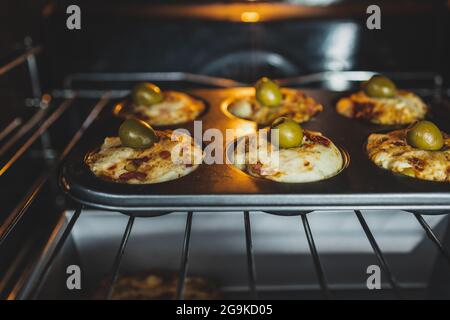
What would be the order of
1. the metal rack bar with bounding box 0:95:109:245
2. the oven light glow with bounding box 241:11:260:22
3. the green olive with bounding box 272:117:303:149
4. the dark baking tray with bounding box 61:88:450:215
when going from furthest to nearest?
the oven light glow with bounding box 241:11:260:22 → the green olive with bounding box 272:117:303:149 → the dark baking tray with bounding box 61:88:450:215 → the metal rack bar with bounding box 0:95:109:245

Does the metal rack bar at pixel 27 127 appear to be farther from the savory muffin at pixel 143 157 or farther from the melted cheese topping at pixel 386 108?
the melted cheese topping at pixel 386 108

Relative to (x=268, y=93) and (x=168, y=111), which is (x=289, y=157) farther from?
(x=168, y=111)

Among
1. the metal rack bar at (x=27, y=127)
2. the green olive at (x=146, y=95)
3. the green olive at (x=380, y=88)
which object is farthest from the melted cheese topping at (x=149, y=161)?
the green olive at (x=380, y=88)

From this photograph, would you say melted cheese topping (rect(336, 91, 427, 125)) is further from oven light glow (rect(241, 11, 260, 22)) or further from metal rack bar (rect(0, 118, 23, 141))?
metal rack bar (rect(0, 118, 23, 141))

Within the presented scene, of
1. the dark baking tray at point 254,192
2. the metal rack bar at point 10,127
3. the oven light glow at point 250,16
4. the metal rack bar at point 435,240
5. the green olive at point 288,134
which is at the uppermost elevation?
the oven light glow at point 250,16

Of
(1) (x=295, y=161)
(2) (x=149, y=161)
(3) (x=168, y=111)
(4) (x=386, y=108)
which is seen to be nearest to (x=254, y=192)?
(1) (x=295, y=161)

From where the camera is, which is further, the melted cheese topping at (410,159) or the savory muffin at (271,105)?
the savory muffin at (271,105)

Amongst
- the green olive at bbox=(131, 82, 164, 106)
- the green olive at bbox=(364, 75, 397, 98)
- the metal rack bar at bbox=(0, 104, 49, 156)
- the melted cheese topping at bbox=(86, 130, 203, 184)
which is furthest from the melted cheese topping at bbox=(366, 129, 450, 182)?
the metal rack bar at bbox=(0, 104, 49, 156)
